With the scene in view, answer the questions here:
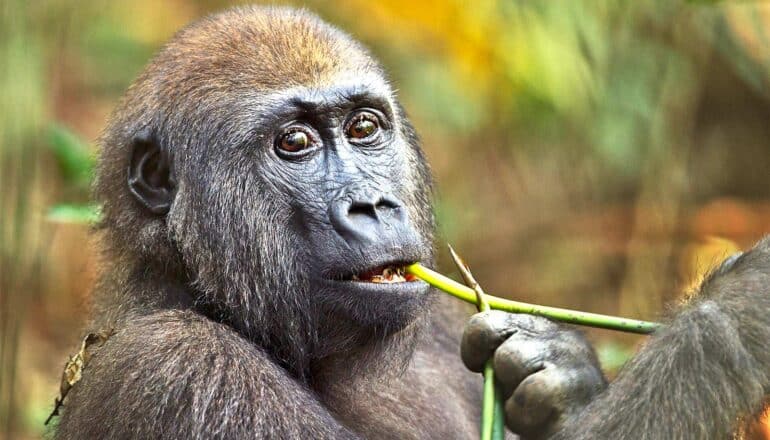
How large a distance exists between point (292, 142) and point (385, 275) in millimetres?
560

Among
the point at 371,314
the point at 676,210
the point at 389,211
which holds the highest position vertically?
the point at 676,210

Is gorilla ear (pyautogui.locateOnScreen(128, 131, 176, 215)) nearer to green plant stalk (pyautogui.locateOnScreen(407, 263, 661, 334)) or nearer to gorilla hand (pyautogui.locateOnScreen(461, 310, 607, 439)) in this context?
green plant stalk (pyautogui.locateOnScreen(407, 263, 661, 334))

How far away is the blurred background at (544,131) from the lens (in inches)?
240

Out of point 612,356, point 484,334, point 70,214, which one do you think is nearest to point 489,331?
point 484,334

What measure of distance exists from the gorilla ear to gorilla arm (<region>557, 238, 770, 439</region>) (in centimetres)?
149

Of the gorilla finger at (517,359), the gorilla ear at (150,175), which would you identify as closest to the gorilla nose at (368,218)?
the gorilla finger at (517,359)

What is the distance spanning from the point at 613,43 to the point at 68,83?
4.78m

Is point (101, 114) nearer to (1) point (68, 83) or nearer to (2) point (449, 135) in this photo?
(1) point (68, 83)

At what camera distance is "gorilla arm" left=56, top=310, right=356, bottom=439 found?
2.92 metres

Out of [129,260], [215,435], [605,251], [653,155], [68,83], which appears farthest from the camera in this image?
[68,83]

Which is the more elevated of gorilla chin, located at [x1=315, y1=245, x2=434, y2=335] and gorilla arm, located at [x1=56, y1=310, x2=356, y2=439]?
gorilla chin, located at [x1=315, y1=245, x2=434, y2=335]

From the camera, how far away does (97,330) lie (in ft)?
11.9

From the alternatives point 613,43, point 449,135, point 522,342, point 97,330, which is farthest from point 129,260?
point 449,135

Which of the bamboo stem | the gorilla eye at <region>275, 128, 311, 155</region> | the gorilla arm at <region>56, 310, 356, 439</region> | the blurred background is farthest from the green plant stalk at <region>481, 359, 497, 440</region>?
the blurred background
